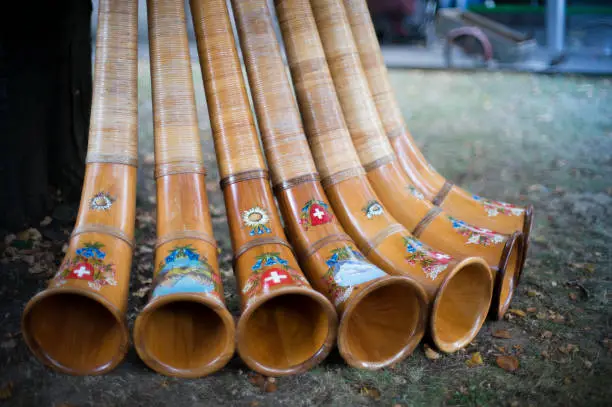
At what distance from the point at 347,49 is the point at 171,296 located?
133cm

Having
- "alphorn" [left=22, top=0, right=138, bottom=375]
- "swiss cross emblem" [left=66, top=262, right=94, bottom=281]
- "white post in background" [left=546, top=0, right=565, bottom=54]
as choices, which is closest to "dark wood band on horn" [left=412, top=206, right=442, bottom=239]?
"alphorn" [left=22, top=0, right=138, bottom=375]

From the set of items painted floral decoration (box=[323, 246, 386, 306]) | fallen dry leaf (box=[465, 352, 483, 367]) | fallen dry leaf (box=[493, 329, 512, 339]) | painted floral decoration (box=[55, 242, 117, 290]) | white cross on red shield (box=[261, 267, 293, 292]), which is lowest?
fallen dry leaf (box=[493, 329, 512, 339])

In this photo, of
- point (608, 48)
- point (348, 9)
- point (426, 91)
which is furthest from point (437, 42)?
point (348, 9)

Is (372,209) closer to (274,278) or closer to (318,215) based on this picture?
(318,215)

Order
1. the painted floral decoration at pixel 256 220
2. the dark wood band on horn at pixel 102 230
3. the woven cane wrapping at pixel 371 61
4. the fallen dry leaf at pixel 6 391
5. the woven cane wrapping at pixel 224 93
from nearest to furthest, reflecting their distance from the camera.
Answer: the fallen dry leaf at pixel 6 391 → the dark wood band on horn at pixel 102 230 → the painted floral decoration at pixel 256 220 → the woven cane wrapping at pixel 224 93 → the woven cane wrapping at pixel 371 61

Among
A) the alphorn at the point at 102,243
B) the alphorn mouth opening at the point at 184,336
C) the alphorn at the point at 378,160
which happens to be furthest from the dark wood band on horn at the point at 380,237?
the alphorn at the point at 102,243

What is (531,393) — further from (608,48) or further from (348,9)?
(608,48)

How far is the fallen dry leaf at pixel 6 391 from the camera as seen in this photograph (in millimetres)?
1955

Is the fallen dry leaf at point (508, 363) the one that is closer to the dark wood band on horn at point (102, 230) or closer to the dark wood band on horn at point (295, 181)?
the dark wood band on horn at point (295, 181)

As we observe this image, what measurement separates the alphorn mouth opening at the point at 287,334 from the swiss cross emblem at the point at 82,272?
492 millimetres

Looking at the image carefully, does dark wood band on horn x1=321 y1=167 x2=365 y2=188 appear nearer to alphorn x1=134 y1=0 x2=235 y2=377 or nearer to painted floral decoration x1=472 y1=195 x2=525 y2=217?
alphorn x1=134 y1=0 x2=235 y2=377

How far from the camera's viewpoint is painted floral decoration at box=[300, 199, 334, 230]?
234 centimetres

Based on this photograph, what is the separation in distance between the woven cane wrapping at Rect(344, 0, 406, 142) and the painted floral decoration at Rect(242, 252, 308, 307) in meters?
1.04

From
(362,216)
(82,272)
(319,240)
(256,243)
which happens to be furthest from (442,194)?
(82,272)
